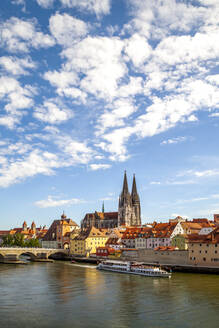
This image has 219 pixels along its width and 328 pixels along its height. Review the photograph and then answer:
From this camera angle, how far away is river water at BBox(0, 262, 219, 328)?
2902 centimetres

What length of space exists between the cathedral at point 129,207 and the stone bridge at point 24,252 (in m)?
62.3

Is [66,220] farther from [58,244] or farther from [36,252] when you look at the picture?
[36,252]

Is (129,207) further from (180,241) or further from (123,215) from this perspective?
(180,241)

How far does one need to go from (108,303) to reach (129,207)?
135m

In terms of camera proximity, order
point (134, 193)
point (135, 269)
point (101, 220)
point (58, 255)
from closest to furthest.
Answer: point (135, 269)
point (58, 255)
point (134, 193)
point (101, 220)

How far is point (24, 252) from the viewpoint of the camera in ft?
321

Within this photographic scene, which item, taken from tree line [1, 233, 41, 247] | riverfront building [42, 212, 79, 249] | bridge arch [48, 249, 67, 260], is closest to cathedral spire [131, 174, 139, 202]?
riverfront building [42, 212, 79, 249]

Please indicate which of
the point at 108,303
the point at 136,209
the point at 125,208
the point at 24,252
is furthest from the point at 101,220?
the point at 108,303

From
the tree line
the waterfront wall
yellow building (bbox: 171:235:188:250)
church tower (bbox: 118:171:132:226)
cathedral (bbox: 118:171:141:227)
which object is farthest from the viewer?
cathedral (bbox: 118:171:141:227)

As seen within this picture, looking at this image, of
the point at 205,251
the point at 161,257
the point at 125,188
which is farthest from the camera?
the point at 125,188

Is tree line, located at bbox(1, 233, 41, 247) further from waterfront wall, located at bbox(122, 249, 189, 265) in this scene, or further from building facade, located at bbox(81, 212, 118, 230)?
building facade, located at bbox(81, 212, 118, 230)

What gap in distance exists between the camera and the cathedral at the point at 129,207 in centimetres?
16925

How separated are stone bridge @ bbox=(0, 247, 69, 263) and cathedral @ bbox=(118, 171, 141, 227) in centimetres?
6226

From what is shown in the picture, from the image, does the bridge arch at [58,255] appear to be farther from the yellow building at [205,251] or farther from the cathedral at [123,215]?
the yellow building at [205,251]
